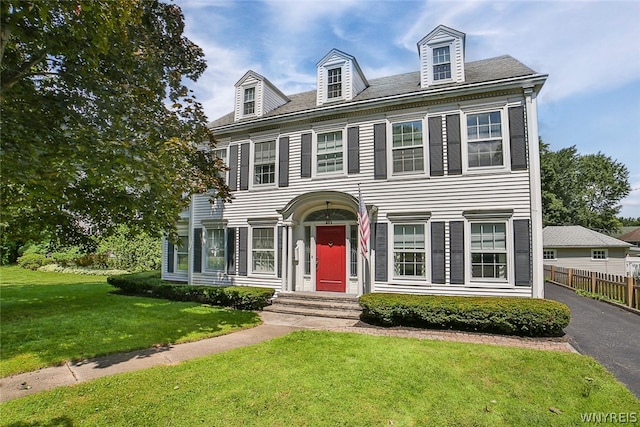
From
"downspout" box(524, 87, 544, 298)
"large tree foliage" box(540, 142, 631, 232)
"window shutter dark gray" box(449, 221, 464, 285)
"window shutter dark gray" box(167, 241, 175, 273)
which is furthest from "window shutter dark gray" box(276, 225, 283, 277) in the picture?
"large tree foliage" box(540, 142, 631, 232)

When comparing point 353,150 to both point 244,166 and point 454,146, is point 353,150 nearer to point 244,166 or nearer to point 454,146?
point 454,146

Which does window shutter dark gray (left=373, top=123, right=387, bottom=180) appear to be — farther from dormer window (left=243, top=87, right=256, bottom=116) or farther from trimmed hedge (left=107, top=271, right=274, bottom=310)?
dormer window (left=243, top=87, right=256, bottom=116)

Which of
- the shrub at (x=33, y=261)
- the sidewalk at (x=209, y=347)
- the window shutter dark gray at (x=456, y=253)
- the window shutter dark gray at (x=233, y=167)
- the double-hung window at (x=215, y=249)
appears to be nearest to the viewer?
the sidewalk at (x=209, y=347)

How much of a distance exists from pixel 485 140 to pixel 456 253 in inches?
125

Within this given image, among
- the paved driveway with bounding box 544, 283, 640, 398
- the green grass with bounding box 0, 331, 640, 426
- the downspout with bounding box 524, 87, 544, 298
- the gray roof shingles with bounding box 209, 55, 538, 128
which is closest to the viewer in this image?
the green grass with bounding box 0, 331, 640, 426

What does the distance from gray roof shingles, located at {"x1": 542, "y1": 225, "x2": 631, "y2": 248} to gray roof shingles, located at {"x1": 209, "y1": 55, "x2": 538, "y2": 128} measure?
1683 centimetres

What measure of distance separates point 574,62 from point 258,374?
30.3ft

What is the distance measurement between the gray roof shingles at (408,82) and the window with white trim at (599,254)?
58.8 feet

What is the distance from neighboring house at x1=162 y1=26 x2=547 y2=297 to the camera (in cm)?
860

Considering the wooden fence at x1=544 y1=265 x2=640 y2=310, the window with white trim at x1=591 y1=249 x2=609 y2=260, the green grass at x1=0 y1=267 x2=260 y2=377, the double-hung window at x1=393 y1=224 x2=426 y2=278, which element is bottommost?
the green grass at x1=0 y1=267 x2=260 y2=377

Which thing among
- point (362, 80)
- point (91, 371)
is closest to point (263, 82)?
point (362, 80)

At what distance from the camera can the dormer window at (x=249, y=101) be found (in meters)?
12.7

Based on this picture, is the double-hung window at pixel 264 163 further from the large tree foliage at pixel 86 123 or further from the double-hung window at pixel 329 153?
the large tree foliage at pixel 86 123

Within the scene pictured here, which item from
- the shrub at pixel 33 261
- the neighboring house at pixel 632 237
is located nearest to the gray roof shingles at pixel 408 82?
the shrub at pixel 33 261
